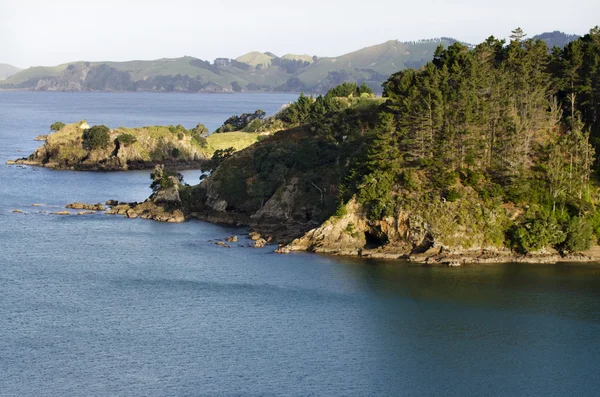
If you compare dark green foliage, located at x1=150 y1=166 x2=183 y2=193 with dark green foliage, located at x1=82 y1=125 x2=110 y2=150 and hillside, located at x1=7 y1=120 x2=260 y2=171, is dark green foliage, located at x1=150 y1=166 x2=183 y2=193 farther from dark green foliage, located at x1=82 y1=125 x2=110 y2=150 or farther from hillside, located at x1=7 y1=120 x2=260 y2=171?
dark green foliage, located at x1=82 y1=125 x2=110 y2=150

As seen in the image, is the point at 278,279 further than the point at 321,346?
Yes

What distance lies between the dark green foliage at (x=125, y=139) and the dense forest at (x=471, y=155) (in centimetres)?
5436

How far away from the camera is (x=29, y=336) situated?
6266 cm

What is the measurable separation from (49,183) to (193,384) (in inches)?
3571

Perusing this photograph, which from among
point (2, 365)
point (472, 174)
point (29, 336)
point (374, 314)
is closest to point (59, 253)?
point (29, 336)

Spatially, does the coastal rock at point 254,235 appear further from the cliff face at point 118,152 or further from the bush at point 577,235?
the cliff face at point 118,152

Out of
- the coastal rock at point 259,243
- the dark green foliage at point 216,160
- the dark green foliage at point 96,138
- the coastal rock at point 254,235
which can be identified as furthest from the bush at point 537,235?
the dark green foliage at point 96,138

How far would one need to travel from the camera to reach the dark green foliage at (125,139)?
15962cm

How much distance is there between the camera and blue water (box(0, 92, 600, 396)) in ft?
182

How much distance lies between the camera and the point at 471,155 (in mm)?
92750

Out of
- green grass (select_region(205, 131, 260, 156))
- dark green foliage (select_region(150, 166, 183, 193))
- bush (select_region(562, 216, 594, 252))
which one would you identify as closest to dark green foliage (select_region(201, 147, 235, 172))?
dark green foliage (select_region(150, 166, 183, 193))

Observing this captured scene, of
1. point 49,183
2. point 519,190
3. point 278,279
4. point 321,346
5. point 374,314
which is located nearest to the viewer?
point 321,346

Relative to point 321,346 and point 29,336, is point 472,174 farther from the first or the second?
point 29,336

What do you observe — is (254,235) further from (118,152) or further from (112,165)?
(118,152)
